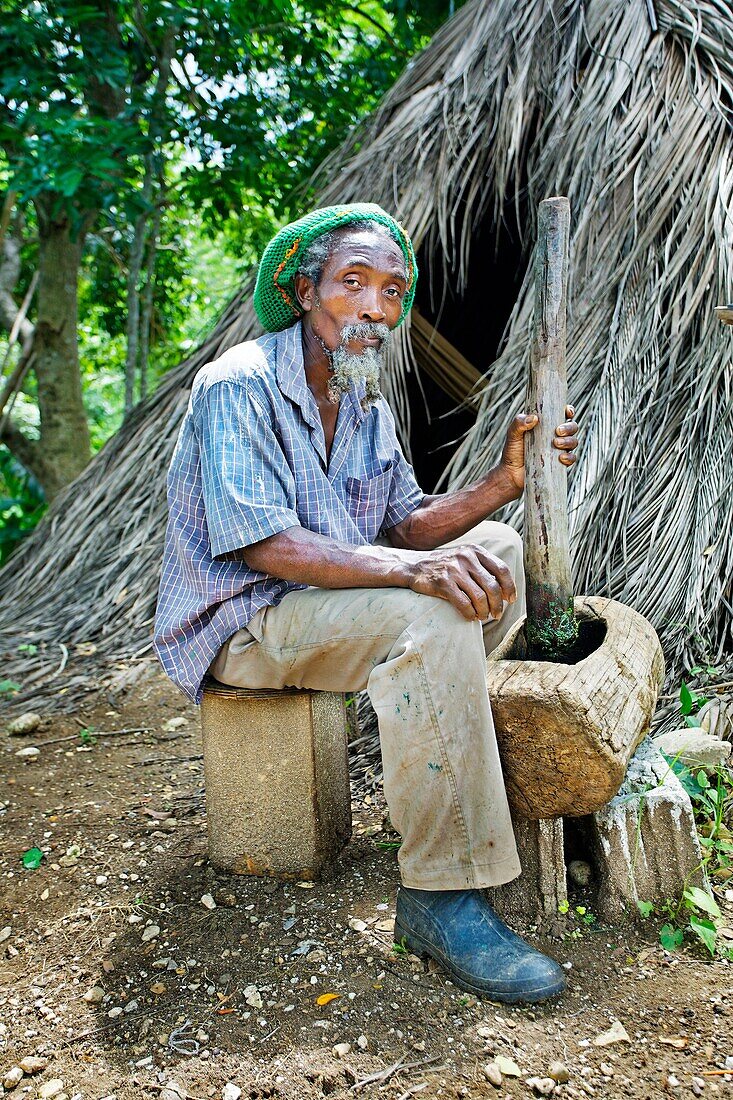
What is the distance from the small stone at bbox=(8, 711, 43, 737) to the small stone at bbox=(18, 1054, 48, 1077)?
1.81 metres

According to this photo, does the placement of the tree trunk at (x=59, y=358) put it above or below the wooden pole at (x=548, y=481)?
above

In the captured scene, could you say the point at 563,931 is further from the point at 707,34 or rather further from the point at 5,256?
the point at 5,256

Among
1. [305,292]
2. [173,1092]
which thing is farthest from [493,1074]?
[305,292]

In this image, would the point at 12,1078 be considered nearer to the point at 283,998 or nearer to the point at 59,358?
the point at 283,998

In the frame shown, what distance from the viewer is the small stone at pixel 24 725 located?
3455 millimetres

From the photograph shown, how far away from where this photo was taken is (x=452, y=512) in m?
2.51

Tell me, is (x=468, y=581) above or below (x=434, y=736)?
above

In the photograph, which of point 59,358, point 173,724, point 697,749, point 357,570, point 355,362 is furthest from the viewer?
point 59,358

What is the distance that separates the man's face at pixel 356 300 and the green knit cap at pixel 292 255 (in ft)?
0.17

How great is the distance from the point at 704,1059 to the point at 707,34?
346 cm

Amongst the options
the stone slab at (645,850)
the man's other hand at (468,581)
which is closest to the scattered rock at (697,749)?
the stone slab at (645,850)

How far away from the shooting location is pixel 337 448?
2.36m

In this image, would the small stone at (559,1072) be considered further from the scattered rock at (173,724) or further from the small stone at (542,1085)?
the scattered rock at (173,724)

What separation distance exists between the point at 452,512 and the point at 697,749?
2.97 ft
